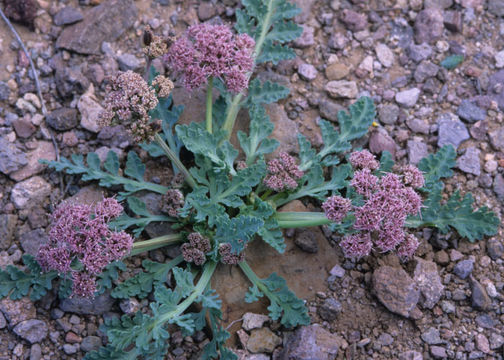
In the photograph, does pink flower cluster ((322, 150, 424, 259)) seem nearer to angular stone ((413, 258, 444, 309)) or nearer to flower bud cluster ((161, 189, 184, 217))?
angular stone ((413, 258, 444, 309))

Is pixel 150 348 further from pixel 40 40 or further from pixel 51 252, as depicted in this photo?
pixel 40 40

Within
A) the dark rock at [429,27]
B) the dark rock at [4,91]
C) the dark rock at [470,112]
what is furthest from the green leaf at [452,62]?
the dark rock at [4,91]

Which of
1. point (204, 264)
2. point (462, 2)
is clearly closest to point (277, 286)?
point (204, 264)

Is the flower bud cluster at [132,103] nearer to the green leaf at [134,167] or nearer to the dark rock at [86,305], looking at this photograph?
the green leaf at [134,167]

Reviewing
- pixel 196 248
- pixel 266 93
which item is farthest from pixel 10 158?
pixel 266 93

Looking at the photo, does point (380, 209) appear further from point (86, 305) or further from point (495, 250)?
point (86, 305)

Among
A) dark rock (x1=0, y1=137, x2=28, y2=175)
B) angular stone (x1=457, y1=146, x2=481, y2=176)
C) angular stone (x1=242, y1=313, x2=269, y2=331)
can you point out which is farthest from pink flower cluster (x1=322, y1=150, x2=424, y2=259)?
dark rock (x1=0, y1=137, x2=28, y2=175)
